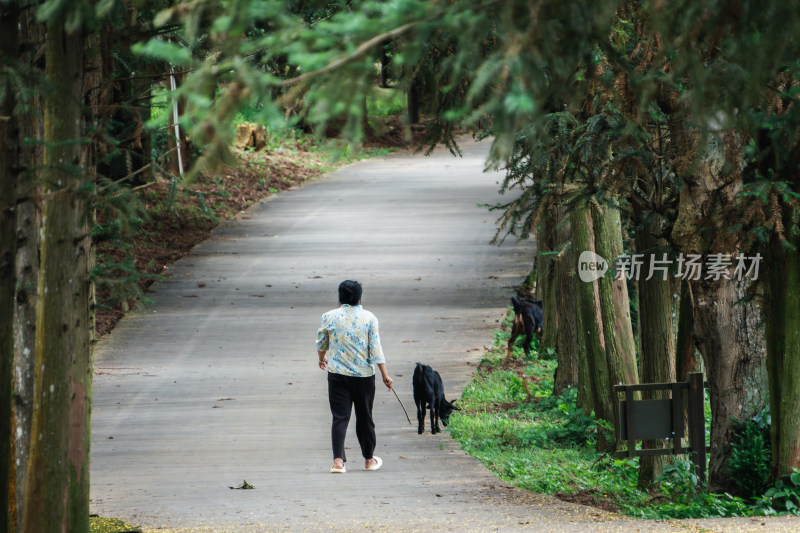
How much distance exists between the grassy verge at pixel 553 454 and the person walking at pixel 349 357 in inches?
62.5

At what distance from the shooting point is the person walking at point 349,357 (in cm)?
1059

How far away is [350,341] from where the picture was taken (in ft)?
34.8

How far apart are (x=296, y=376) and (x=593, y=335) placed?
466 cm

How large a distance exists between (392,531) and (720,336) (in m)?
3.52

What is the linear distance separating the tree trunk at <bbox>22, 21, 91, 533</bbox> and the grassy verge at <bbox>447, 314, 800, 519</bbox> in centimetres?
489

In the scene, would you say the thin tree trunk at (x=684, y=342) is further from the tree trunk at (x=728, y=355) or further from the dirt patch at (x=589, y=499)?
the dirt patch at (x=589, y=499)

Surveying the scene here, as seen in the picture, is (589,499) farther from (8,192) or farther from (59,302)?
(8,192)

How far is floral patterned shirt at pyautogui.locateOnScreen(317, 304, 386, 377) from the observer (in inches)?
416

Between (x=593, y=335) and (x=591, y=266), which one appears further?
(x=593, y=335)

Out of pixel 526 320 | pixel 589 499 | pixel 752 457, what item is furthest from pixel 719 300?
pixel 526 320

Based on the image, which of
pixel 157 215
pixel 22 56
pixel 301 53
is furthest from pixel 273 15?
pixel 157 215

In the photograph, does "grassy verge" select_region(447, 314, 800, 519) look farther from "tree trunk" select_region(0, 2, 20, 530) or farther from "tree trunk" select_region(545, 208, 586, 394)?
"tree trunk" select_region(0, 2, 20, 530)

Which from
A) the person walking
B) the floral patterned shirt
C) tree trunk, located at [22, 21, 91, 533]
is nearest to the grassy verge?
the person walking

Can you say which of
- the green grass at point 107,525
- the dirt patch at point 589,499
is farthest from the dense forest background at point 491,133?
the dirt patch at point 589,499
